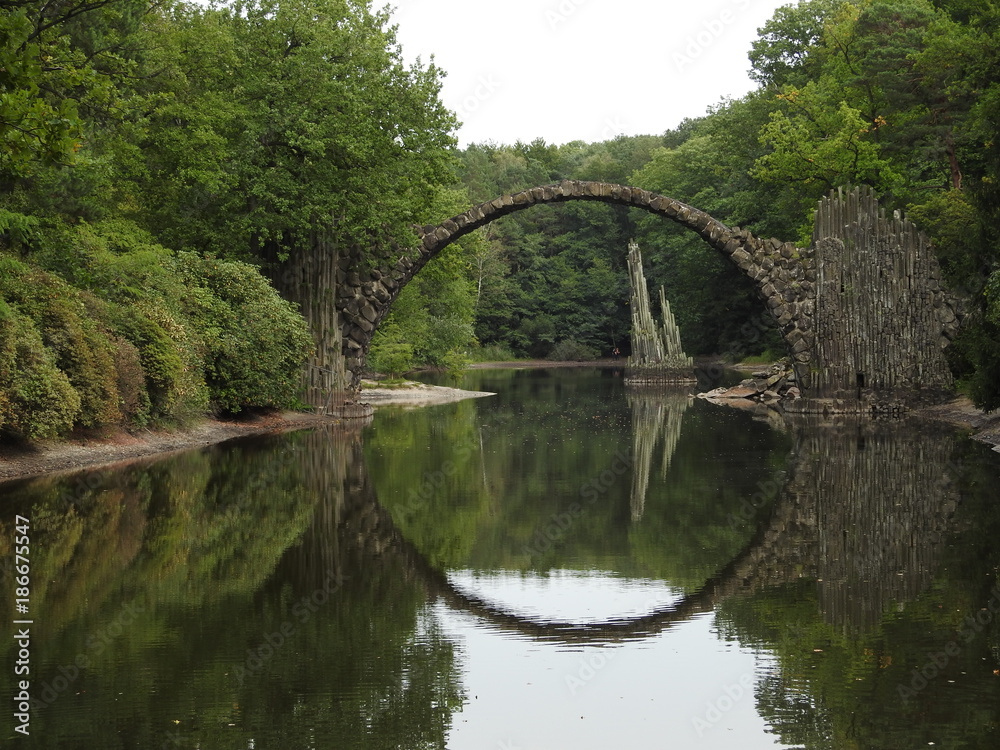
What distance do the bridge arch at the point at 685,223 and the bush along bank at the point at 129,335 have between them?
2.38m

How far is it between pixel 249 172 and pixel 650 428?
10.3 m

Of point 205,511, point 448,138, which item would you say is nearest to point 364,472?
point 205,511

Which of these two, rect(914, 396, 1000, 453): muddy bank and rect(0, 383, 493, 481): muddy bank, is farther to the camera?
rect(914, 396, 1000, 453): muddy bank

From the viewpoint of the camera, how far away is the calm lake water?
6598 millimetres

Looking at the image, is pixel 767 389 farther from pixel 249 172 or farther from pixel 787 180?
pixel 249 172

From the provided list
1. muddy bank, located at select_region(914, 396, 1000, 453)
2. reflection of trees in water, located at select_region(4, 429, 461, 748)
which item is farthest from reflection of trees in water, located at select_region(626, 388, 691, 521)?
muddy bank, located at select_region(914, 396, 1000, 453)

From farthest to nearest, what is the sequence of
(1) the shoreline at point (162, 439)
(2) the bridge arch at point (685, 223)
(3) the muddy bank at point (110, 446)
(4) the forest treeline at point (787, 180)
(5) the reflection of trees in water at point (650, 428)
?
(2) the bridge arch at point (685, 223)
(4) the forest treeline at point (787, 180)
(1) the shoreline at point (162, 439)
(3) the muddy bank at point (110, 446)
(5) the reflection of trees in water at point (650, 428)

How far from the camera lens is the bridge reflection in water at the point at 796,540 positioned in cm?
915

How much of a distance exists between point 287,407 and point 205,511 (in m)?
14.0

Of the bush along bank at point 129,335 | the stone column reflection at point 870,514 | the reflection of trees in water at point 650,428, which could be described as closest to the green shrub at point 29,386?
the bush along bank at point 129,335

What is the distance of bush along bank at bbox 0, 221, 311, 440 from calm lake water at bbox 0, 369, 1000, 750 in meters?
1.56

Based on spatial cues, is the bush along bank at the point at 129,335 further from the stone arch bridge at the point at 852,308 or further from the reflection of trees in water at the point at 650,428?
the reflection of trees in water at the point at 650,428

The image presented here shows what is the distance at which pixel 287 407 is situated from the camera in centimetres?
2809

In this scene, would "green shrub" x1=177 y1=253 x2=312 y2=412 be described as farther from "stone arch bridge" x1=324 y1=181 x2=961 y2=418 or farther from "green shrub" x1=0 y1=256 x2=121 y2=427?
"green shrub" x1=0 y1=256 x2=121 y2=427
